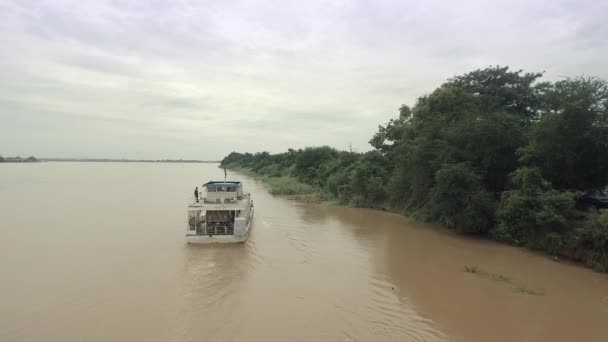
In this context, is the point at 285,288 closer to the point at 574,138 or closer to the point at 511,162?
the point at 574,138

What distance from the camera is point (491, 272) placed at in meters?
12.5

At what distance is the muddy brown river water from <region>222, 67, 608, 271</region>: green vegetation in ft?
3.45

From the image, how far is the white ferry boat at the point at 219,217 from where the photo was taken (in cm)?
1538

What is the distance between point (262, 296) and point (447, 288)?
5.42 meters

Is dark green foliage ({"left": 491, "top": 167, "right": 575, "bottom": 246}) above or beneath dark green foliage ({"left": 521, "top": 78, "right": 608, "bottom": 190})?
beneath

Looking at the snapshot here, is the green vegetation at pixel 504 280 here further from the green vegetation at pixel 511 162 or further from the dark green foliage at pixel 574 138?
the dark green foliage at pixel 574 138

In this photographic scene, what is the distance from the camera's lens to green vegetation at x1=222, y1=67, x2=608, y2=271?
45.1 feet

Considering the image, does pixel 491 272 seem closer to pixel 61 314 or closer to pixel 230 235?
pixel 230 235

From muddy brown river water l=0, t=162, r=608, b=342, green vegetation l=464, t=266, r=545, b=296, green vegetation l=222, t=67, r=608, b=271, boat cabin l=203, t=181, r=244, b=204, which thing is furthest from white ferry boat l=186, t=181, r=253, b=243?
green vegetation l=222, t=67, r=608, b=271

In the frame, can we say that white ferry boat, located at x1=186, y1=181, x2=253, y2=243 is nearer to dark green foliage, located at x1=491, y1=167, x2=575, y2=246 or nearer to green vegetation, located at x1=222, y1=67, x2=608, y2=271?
green vegetation, located at x1=222, y1=67, x2=608, y2=271

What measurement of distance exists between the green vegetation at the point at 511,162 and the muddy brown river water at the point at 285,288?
1.05m

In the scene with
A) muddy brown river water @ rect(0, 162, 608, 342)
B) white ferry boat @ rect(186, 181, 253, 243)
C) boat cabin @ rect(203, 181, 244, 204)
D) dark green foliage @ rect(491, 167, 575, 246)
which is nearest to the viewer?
muddy brown river water @ rect(0, 162, 608, 342)

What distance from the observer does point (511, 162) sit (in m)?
17.7

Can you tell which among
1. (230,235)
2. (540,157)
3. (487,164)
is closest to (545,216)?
(540,157)
